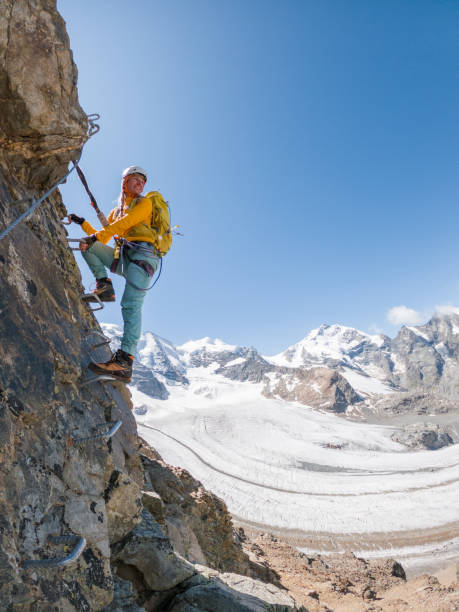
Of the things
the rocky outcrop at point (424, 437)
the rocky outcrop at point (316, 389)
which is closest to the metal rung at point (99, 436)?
the rocky outcrop at point (424, 437)

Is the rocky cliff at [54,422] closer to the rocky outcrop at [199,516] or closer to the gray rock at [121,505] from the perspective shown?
the gray rock at [121,505]

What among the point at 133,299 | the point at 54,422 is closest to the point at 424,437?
the point at 133,299

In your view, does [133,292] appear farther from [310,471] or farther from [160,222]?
[310,471]

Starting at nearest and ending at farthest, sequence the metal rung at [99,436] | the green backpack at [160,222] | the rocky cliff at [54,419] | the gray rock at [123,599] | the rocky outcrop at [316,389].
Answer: the rocky cliff at [54,419] → the gray rock at [123,599] → the metal rung at [99,436] → the green backpack at [160,222] → the rocky outcrop at [316,389]

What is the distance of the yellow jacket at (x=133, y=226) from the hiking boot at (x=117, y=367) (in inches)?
66.3

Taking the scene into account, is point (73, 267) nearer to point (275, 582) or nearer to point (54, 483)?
point (54, 483)

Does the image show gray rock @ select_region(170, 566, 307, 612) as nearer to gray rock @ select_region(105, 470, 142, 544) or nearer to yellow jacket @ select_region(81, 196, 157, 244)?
gray rock @ select_region(105, 470, 142, 544)

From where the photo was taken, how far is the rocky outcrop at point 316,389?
146500 mm

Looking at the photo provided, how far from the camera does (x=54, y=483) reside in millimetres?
3111

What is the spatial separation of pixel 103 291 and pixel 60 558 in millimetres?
3799

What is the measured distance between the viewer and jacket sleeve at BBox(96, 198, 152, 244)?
15.2 ft

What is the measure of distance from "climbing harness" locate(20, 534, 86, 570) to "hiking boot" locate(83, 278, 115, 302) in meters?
3.53

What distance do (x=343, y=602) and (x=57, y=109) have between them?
1589 centimetres

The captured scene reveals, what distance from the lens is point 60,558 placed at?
2.65m
